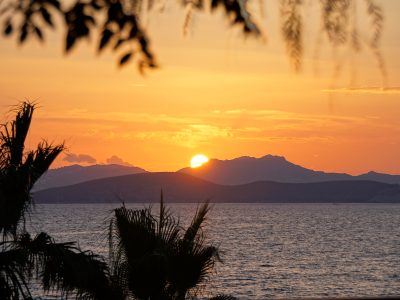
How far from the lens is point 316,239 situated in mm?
95562

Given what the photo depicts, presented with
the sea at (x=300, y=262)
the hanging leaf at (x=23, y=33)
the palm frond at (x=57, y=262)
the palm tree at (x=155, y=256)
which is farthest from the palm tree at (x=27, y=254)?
the sea at (x=300, y=262)

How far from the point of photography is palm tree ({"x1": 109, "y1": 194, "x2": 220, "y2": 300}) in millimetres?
11281

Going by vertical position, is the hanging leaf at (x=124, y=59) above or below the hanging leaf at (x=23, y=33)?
below

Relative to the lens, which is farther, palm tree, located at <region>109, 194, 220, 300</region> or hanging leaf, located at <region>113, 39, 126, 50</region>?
palm tree, located at <region>109, 194, 220, 300</region>

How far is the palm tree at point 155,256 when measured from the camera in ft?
37.0

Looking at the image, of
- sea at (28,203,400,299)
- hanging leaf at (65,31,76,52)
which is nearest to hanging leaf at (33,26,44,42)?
hanging leaf at (65,31,76,52)

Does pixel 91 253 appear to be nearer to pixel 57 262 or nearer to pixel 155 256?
pixel 57 262

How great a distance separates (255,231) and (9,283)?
335 ft

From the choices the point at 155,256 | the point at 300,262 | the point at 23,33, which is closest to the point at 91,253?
the point at 155,256

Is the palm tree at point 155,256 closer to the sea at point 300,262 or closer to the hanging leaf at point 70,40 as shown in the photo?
the hanging leaf at point 70,40

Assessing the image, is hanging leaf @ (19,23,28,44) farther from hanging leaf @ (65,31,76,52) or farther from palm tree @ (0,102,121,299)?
palm tree @ (0,102,121,299)

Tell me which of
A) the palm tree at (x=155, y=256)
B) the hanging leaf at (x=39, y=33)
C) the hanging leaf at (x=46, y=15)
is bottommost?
the palm tree at (x=155, y=256)

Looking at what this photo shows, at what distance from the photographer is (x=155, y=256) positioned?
1112cm

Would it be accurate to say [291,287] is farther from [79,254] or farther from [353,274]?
[79,254]
